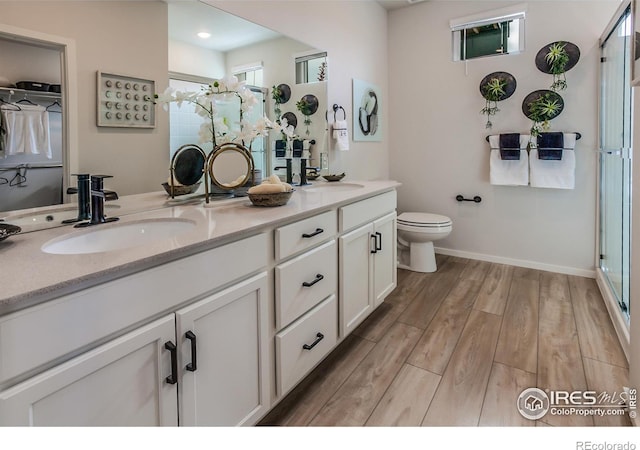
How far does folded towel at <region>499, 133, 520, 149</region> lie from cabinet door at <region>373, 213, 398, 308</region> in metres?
1.38

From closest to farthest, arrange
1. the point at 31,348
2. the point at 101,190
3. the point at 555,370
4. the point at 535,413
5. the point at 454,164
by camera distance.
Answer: the point at 31,348 → the point at 101,190 → the point at 535,413 → the point at 555,370 → the point at 454,164

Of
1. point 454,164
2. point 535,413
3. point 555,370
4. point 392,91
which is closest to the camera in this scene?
point 535,413

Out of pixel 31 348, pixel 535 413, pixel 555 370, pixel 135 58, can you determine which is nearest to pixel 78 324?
pixel 31 348

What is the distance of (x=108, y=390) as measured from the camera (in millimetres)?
853

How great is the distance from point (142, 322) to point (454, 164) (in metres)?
3.20

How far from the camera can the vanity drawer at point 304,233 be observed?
1.38m

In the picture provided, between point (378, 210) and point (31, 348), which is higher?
point (378, 210)

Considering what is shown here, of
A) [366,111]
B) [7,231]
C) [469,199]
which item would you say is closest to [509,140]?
[469,199]

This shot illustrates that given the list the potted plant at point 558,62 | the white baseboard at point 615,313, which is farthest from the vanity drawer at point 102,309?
the potted plant at point 558,62

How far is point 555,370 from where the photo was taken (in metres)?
1.76

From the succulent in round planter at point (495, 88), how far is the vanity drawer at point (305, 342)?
2.43m

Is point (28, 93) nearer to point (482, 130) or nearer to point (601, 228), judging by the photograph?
point (482, 130)

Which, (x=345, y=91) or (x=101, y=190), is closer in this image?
(x=101, y=190)

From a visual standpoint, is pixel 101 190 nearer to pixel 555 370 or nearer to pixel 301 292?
pixel 301 292
